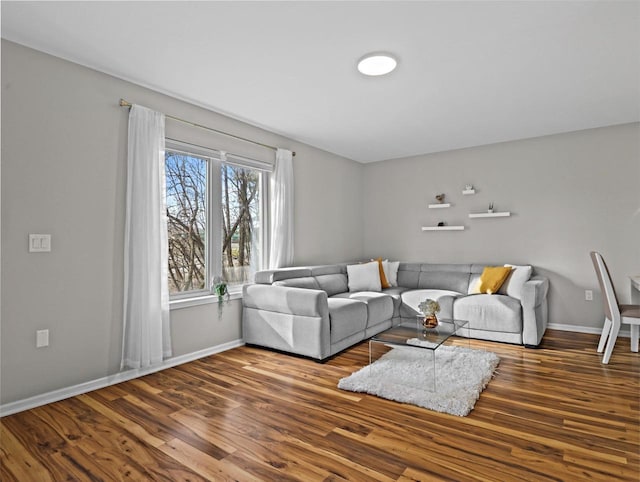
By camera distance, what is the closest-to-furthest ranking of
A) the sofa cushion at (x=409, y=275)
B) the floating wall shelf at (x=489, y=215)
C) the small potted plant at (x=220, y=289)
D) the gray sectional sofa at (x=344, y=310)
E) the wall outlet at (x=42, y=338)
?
the wall outlet at (x=42, y=338) → the gray sectional sofa at (x=344, y=310) → the small potted plant at (x=220, y=289) → the floating wall shelf at (x=489, y=215) → the sofa cushion at (x=409, y=275)

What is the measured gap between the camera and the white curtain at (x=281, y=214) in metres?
4.64

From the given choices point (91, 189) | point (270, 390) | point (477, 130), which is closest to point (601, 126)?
point (477, 130)

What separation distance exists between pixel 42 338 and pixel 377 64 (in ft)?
10.6

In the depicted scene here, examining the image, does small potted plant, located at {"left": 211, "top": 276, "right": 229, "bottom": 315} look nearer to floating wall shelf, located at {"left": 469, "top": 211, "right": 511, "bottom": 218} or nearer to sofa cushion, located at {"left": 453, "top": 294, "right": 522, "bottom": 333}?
sofa cushion, located at {"left": 453, "top": 294, "right": 522, "bottom": 333}

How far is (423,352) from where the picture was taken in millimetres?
3586

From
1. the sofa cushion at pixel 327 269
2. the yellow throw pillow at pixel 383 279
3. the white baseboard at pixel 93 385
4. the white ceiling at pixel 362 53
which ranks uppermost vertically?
the white ceiling at pixel 362 53

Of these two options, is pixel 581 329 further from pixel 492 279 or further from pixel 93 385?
→ pixel 93 385

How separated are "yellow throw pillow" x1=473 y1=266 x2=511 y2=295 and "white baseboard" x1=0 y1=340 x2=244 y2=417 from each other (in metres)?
3.18

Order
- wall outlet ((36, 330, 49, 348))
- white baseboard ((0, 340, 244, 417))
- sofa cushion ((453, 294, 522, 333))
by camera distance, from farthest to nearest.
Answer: sofa cushion ((453, 294, 522, 333)) → wall outlet ((36, 330, 49, 348)) → white baseboard ((0, 340, 244, 417))

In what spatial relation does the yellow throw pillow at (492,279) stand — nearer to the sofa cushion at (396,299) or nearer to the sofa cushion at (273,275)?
the sofa cushion at (396,299)

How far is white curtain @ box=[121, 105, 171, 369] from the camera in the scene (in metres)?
3.15

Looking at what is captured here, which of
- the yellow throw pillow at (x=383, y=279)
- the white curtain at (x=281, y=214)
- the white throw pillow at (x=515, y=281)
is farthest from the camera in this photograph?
the yellow throw pillow at (x=383, y=279)

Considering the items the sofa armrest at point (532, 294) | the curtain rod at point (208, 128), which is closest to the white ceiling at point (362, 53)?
the curtain rod at point (208, 128)

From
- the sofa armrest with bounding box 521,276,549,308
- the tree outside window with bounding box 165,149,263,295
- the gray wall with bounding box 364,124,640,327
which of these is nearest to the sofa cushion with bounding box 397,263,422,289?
the gray wall with bounding box 364,124,640,327
